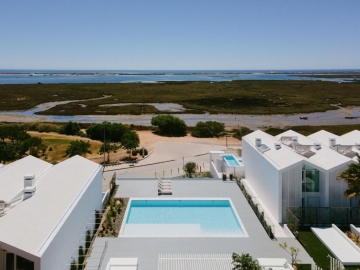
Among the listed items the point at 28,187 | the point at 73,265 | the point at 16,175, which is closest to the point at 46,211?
the point at 28,187

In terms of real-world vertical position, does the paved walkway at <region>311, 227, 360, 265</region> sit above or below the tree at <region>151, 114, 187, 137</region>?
below

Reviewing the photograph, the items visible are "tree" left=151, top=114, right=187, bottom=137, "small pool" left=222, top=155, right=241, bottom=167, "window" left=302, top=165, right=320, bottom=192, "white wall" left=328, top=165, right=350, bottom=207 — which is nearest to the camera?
"white wall" left=328, top=165, right=350, bottom=207

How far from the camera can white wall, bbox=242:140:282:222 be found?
1638 cm

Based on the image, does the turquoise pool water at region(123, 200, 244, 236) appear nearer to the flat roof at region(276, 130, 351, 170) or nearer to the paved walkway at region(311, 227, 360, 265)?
the paved walkway at region(311, 227, 360, 265)

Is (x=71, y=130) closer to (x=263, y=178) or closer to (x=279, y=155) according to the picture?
(x=263, y=178)

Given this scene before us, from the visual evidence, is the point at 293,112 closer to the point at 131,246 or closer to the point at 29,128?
the point at 29,128

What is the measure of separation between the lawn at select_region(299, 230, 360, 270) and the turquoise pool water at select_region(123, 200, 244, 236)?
8.24 feet

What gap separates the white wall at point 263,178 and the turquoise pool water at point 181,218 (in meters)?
1.82

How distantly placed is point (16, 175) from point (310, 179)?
1235 centimetres

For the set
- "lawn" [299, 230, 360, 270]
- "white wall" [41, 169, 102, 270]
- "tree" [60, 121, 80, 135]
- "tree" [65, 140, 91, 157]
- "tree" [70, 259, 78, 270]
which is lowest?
"lawn" [299, 230, 360, 270]

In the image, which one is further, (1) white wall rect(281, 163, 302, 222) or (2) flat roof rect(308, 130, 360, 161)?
(2) flat roof rect(308, 130, 360, 161)

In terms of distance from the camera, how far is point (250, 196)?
62.4 feet

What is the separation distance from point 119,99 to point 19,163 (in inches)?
2869

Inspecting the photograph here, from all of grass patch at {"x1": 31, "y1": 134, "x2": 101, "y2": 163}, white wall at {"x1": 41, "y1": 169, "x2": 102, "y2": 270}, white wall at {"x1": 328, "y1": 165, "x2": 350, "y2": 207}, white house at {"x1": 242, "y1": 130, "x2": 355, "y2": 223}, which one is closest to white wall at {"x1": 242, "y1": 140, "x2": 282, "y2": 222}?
white house at {"x1": 242, "y1": 130, "x2": 355, "y2": 223}
